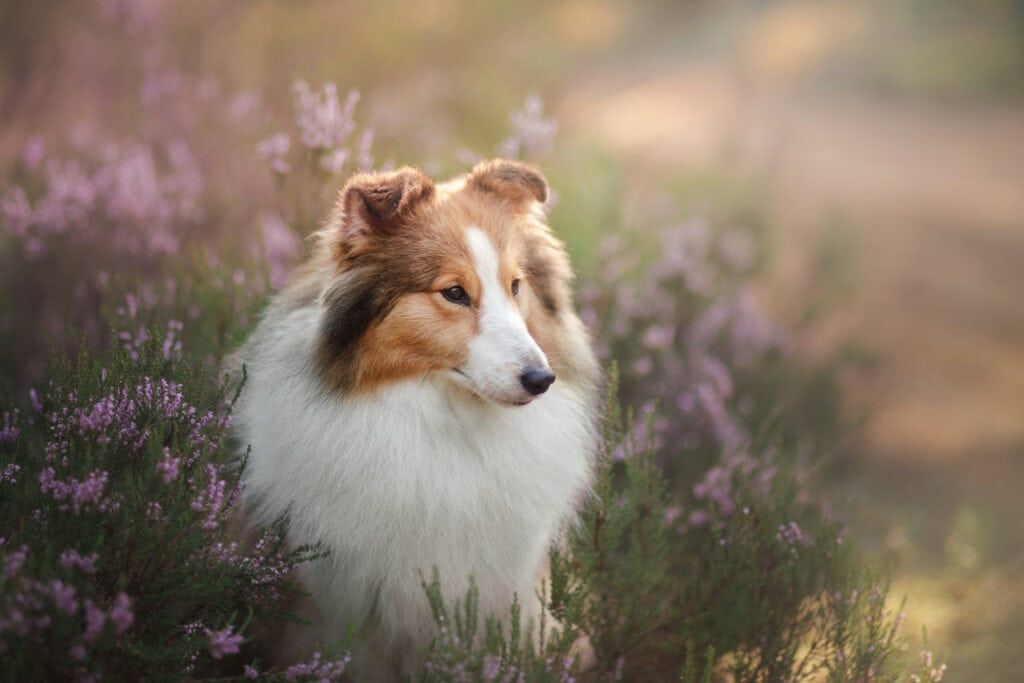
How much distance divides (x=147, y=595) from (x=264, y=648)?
93 centimetres

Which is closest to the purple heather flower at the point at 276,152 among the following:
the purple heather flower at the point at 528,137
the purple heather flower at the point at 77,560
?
the purple heather flower at the point at 528,137

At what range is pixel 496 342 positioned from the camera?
256cm

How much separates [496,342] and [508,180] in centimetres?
67

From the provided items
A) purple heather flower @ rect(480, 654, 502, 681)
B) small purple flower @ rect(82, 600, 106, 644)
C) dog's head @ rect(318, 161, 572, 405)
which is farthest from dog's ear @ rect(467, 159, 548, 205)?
small purple flower @ rect(82, 600, 106, 644)

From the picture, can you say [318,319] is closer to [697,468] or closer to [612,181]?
[697,468]

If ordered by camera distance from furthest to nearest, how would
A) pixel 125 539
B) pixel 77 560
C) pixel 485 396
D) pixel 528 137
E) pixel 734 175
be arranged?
pixel 734 175 → pixel 528 137 → pixel 485 396 → pixel 125 539 → pixel 77 560

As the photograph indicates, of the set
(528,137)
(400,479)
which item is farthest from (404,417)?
(528,137)

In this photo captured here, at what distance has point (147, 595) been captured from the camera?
2180 millimetres

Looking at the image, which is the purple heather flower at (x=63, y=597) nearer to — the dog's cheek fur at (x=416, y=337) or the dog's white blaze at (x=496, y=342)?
the dog's cheek fur at (x=416, y=337)

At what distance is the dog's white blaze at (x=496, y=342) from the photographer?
8.26ft

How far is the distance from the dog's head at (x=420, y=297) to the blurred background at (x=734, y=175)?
109 centimetres

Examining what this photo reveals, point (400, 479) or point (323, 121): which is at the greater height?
point (323, 121)

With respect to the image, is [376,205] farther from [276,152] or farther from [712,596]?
[712,596]

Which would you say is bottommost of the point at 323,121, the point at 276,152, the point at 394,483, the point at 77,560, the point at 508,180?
the point at 77,560
